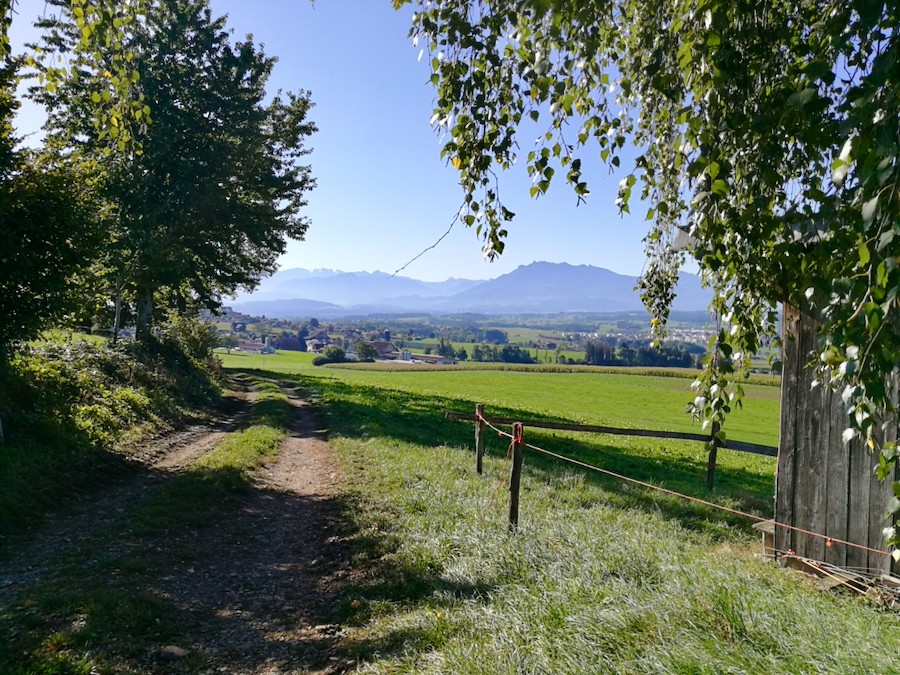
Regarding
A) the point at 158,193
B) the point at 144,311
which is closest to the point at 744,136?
the point at 158,193

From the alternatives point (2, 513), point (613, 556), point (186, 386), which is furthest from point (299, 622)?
point (186, 386)

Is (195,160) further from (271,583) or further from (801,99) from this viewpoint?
(801,99)

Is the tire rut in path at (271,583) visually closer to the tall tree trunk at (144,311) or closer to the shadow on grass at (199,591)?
the shadow on grass at (199,591)

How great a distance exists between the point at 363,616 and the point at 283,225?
23.1 m

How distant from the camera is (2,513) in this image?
23.8 feet

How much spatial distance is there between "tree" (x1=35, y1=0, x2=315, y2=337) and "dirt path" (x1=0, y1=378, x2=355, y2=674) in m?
13.5

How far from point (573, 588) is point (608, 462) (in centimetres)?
1126

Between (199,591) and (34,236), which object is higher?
(34,236)

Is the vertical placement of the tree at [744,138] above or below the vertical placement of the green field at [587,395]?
above

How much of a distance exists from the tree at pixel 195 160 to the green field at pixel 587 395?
12552mm

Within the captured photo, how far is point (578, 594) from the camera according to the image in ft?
A: 14.3

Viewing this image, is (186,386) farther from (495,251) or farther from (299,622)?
(495,251)

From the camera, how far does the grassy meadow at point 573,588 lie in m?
3.27

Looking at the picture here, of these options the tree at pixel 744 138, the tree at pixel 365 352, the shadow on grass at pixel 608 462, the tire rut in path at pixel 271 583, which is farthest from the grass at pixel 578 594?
the tree at pixel 365 352
